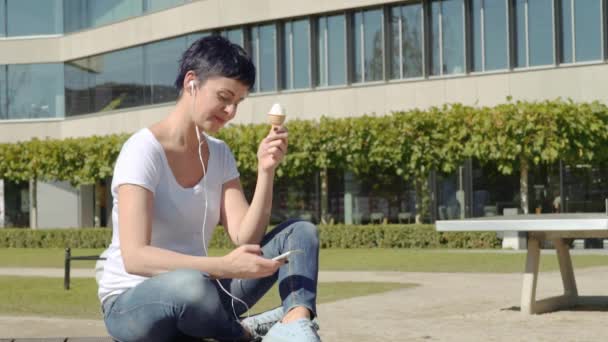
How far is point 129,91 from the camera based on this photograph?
39.8m

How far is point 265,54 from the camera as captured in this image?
1401 inches

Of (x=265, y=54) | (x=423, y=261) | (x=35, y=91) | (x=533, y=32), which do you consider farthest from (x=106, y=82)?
(x=423, y=261)

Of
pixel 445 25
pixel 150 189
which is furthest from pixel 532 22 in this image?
pixel 150 189

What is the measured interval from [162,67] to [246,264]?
3537cm

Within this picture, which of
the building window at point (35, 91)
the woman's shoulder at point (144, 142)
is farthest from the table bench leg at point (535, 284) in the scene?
the building window at point (35, 91)

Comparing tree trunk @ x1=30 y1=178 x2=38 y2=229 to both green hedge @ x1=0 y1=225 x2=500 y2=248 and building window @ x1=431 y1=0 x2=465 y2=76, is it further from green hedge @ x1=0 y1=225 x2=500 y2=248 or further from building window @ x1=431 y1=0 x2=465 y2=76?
building window @ x1=431 y1=0 x2=465 y2=76

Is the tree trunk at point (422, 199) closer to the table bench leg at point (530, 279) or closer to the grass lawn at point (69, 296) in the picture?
the grass lawn at point (69, 296)

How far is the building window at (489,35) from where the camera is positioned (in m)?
30.8

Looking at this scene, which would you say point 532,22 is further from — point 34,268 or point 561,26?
point 34,268

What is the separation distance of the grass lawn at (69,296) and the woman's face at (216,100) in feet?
23.2

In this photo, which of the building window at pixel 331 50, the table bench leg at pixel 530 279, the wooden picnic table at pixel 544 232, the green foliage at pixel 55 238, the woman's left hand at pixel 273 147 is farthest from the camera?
the building window at pixel 331 50

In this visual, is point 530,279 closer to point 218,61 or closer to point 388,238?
point 218,61

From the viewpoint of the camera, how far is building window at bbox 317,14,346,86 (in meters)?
33.8

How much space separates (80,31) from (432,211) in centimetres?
1754
